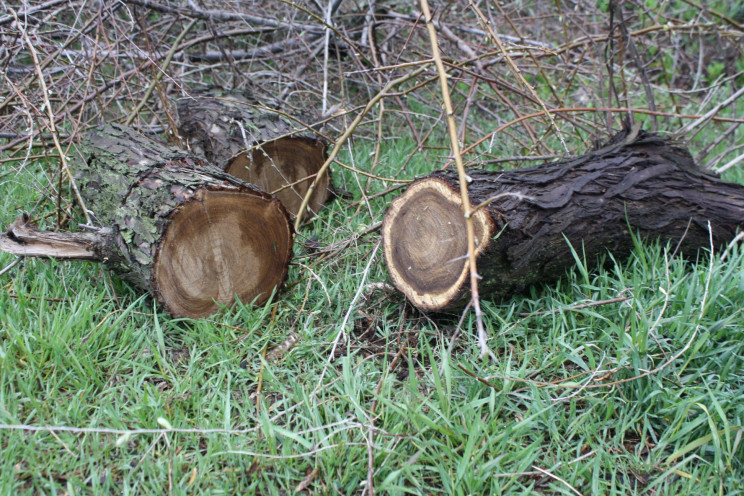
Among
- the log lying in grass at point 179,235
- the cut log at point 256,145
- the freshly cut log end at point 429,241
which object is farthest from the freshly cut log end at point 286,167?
the freshly cut log end at point 429,241

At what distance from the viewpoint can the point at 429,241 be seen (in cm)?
239

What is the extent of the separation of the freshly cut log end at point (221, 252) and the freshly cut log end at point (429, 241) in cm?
54

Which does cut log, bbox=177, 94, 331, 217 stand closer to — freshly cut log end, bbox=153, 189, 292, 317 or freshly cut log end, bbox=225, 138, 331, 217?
freshly cut log end, bbox=225, 138, 331, 217

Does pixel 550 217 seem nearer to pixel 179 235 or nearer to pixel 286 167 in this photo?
pixel 179 235

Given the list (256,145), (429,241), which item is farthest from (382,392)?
(256,145)

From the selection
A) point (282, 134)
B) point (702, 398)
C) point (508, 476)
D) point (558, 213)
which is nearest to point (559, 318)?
point (558, 213)

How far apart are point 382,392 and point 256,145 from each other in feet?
6.10

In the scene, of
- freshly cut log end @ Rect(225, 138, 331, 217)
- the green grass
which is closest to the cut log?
freshly cut log end @ Rect(225, 138, 331, 217)

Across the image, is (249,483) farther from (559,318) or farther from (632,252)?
(632,252)

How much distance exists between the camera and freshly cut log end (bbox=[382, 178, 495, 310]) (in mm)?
2256

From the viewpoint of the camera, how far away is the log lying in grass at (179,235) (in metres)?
2.37

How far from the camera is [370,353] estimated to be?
2.43 metres

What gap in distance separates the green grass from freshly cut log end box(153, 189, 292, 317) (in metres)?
0.11

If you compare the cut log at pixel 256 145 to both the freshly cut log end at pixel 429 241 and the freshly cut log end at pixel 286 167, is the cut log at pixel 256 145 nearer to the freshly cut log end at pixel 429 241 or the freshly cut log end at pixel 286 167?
the freshly cut log end at pixel 286 167
